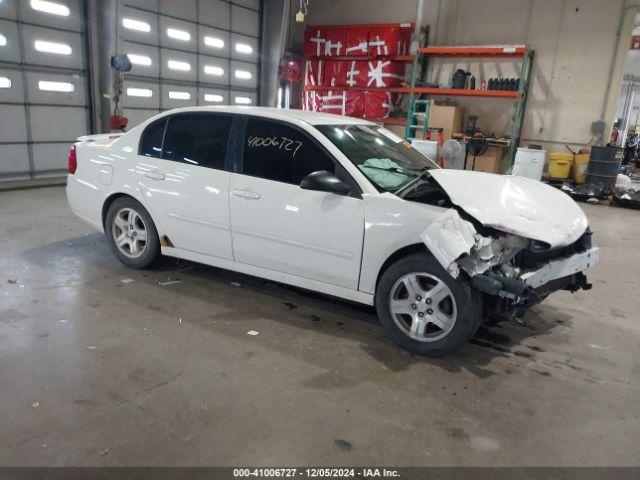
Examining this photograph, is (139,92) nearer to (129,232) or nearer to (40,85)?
(40,85)

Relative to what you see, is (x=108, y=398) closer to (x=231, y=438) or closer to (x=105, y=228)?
(x=231, y=438)

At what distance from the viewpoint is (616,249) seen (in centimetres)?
627

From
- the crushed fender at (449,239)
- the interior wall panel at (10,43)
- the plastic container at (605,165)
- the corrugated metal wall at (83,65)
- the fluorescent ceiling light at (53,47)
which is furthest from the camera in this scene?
the plastic container at (605,165)

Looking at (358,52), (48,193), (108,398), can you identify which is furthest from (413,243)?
(358,52)

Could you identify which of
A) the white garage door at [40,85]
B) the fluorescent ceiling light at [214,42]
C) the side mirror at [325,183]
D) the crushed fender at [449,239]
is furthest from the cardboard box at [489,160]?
the crushed fender at [449,239]

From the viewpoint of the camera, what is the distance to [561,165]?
11055 millimetres

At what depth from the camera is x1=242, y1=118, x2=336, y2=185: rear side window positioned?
3.45 m

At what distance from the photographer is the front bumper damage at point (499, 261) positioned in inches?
110

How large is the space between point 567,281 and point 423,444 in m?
1.81

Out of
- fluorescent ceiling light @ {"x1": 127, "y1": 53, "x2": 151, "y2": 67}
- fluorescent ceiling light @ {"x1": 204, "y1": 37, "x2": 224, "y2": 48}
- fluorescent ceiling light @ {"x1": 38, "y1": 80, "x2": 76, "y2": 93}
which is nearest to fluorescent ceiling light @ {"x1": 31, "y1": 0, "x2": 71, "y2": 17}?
fluorescent ceiling light @ {"x1": 38, "y1": 80, "x2": 76, "y2": 93}

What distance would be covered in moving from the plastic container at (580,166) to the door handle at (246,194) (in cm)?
971

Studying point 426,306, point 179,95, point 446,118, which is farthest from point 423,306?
point 179,95

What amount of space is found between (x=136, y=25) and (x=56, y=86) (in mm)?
2314

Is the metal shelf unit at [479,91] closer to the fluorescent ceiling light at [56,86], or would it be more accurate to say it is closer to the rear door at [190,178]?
the fluorescent ceiling light at [56,86]
